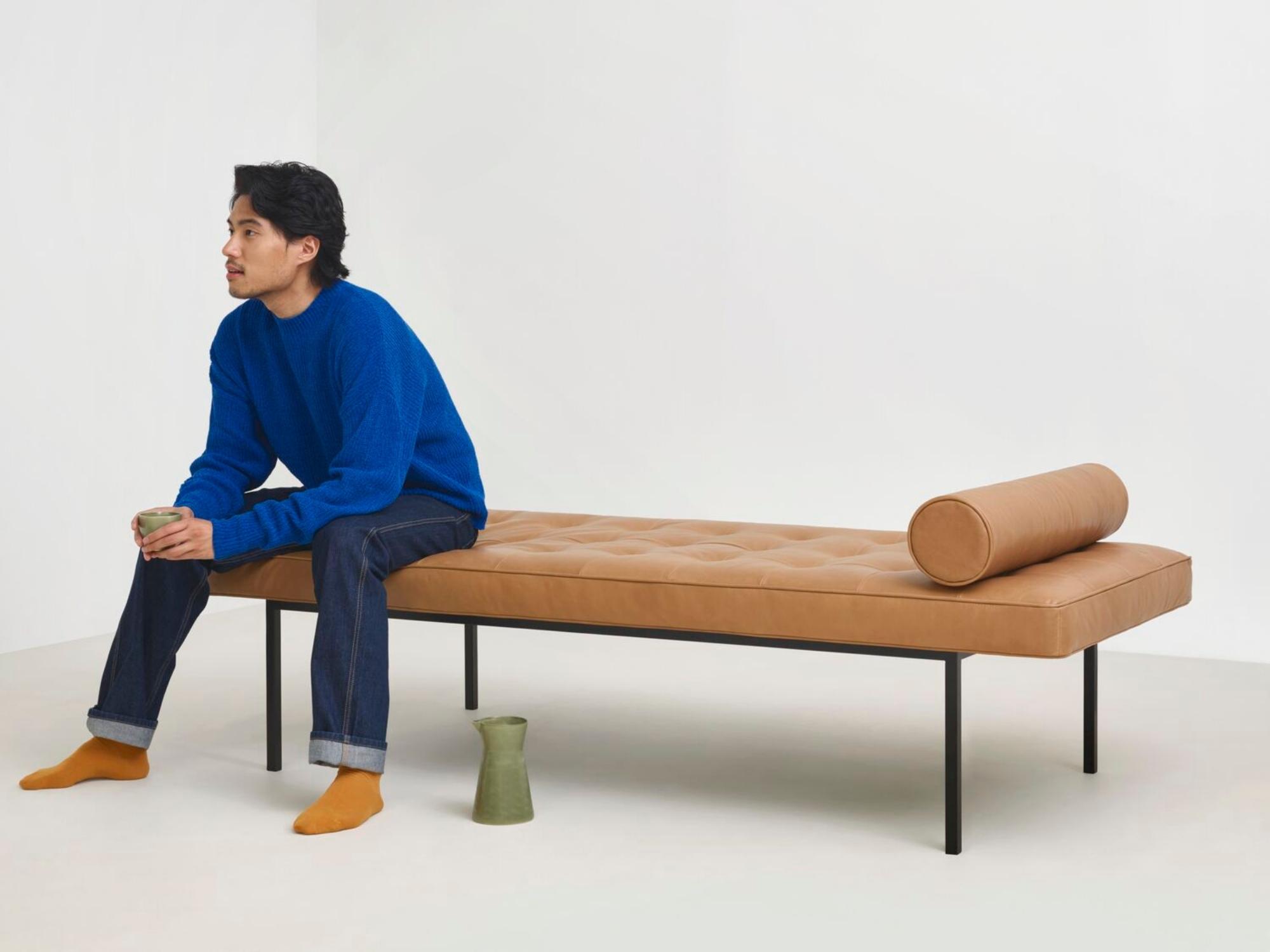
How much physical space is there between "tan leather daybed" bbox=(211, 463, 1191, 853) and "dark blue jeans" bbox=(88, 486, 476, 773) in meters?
0.06

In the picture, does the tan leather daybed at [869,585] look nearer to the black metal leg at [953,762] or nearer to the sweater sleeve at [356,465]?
the black metal leg at [953,762]

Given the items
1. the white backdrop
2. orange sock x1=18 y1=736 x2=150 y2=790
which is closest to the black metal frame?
orange sock x1=18 y1=736 x2=150 y2=790

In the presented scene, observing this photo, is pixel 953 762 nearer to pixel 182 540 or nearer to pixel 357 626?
pixel 357 626

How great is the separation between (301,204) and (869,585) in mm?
1288

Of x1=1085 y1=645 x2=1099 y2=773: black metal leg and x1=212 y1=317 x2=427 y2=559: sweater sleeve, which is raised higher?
x1=212 y1=317 x2=427 y2=559: sweater sleeve

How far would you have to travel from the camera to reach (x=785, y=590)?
2.46m

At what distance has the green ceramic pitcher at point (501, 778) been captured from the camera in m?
2.57

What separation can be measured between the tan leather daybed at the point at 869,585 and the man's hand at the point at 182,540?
0.57 ft

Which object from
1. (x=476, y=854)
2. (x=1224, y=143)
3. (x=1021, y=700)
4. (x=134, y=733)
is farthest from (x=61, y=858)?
(x=1224, y=143)

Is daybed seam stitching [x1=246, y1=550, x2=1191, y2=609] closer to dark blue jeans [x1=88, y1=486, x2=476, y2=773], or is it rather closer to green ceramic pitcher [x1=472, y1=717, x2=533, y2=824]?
dark blue jeans [x1=88, y1=486, x2=476, y2=773]

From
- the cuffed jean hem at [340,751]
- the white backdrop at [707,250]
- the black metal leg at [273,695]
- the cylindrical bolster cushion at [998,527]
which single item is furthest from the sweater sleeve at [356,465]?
the white backdrop at [707,250]

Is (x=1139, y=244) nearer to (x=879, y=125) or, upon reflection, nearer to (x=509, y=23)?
(x=879, y=125)

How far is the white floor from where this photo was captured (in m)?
2.10

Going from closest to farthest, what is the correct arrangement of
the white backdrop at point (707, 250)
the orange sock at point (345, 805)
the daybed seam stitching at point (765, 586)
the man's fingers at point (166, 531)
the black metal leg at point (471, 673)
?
the daybed seam stitching at point (765, 586) → the orange sock at point (345, 805) → the man's fingers at point (166, 531) → the black metal leg at point (471, 673) → the white backdrop at point (707, 250)
